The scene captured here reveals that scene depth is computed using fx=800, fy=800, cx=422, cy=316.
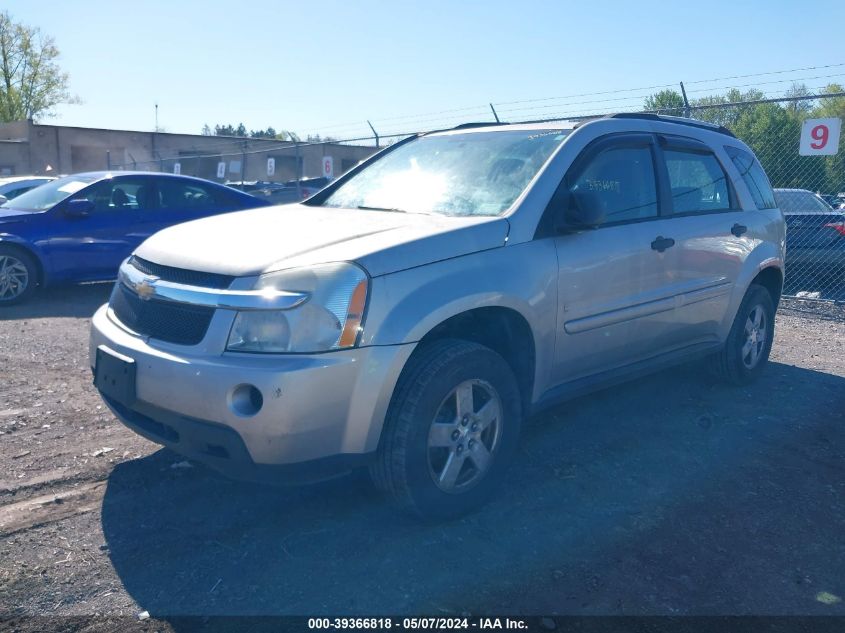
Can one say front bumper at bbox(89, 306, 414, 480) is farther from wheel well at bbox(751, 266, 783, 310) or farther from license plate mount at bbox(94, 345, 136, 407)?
wheel well at bbox(751, 266, 783, 310)

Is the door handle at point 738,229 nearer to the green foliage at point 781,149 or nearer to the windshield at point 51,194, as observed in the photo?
the windshield at point 51,194

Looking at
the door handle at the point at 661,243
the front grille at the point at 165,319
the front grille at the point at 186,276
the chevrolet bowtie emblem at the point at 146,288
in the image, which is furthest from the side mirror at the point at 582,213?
the chevrolet bowtie emblem at the point at 146,288

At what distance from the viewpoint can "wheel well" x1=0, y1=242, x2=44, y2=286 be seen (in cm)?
861

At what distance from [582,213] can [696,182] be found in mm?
1659

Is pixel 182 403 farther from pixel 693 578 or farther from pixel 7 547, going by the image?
pixel 693 578

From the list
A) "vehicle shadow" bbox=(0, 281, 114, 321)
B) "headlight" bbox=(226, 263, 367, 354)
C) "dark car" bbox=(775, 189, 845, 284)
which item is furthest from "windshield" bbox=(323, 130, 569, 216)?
"dark car" bbox=(775, 189, 845, 284)

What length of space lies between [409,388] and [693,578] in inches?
55.0

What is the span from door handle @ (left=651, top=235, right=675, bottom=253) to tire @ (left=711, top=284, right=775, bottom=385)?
4.22 ft

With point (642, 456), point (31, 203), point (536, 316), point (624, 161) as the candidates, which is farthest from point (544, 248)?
point (31, 203)

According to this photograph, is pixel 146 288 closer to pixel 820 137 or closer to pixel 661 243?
pixel 661 243

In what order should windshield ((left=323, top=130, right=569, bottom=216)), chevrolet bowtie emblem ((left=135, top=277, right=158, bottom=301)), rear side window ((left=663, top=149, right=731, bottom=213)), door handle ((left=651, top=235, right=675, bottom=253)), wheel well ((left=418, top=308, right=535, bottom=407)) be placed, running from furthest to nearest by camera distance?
rear side window ((left=663, top=149, right=731, bottom=213)), door handle ((left=651, top=235, right=675, bottom=253)), windshield ((left=323, top=130, right=569, bottom=216)), wheel well ((left=418, top=308, right=535, bottom=407)), chevrolet bowtie emblem ((left=135, top=277, right=158, bottom=301))

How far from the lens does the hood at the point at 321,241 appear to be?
133 inches

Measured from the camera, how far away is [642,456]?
459 cm

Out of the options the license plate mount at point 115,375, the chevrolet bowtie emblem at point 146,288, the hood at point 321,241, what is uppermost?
the hood at point 321,241
